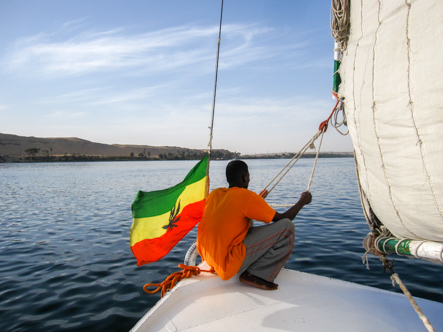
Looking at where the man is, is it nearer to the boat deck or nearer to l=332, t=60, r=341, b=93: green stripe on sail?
the boat deck

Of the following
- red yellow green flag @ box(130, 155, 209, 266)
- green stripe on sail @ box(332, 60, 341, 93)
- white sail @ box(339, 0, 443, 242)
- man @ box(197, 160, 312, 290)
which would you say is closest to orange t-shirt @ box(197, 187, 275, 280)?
man @ box(197, 160, 312, 290)

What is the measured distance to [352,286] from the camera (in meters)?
3.96

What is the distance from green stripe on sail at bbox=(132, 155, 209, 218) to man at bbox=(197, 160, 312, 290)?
2.77 ft

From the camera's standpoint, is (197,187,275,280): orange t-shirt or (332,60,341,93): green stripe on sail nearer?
(197,187,275,280): orange t-shirt

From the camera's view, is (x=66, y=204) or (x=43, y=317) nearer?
(x=43, y=317)

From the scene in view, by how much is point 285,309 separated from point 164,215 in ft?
6.61

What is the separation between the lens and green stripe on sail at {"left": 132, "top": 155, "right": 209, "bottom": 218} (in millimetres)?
4520

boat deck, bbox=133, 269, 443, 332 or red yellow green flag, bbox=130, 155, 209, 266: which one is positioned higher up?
red yellow green flag, bbox=130, 155, 209, 266

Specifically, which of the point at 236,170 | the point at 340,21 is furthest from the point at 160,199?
the point at 340,21

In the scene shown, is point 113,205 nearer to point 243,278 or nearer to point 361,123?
point 243,278

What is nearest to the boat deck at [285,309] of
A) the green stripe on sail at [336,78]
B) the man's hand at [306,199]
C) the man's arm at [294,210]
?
the man's arm at [294,210]

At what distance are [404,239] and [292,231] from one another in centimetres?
121

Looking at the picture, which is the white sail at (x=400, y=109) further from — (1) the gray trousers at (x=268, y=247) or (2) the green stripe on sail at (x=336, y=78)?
(1) the gray trousers at (x=268, y=247)

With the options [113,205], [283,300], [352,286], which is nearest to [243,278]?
[283,300]
